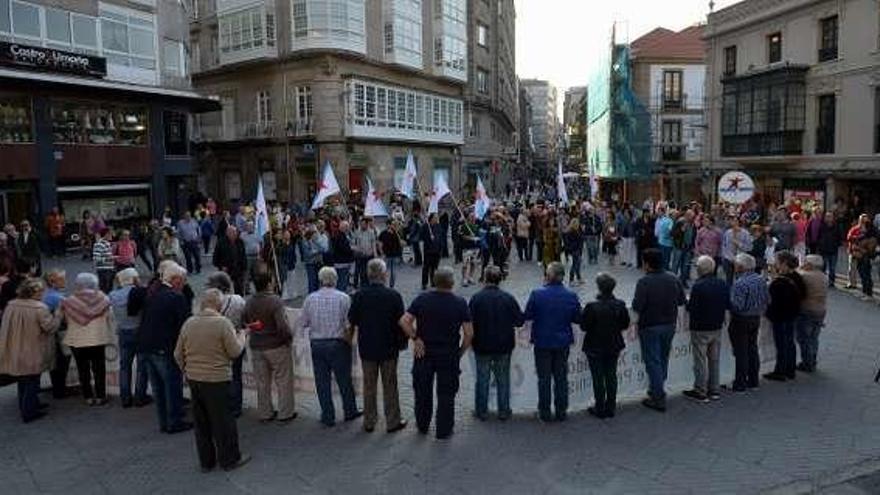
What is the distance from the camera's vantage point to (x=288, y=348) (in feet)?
23.1

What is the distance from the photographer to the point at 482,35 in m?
52.5

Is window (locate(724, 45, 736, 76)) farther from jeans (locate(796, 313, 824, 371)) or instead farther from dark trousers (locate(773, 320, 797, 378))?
dark trousers (locate(773, 320, 797, 378))

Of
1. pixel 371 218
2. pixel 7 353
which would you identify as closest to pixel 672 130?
pixel 371 218

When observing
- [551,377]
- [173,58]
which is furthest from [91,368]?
[173,58]

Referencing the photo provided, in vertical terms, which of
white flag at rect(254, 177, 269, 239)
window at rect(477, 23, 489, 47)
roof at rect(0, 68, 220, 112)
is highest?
window at rect(477, 23, 489, 47)

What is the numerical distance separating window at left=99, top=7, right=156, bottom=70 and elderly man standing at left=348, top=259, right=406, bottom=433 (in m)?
22.6

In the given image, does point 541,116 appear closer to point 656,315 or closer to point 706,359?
point 706,359

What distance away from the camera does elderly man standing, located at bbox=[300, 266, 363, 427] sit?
6895 mm

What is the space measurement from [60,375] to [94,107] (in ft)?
65.0

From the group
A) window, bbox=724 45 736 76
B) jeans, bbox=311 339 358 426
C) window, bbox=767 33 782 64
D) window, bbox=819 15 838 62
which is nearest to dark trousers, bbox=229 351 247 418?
jeans, bbox=311 339 358 426

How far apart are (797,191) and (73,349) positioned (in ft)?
93.6

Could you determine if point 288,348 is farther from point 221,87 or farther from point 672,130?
point 672,130

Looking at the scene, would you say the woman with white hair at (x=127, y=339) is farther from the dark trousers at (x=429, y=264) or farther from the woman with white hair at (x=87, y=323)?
the dark trousers at (x=429, y=264)

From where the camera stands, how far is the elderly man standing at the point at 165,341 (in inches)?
269
